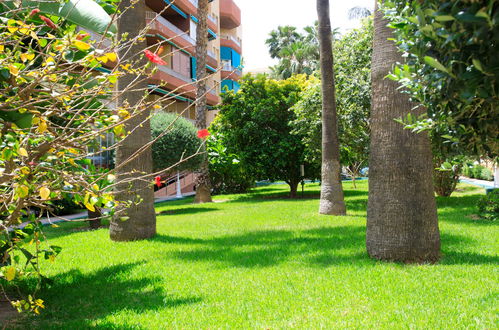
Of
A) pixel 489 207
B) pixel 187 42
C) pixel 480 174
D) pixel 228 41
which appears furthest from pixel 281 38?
pixel 489 207

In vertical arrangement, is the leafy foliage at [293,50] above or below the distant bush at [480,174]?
above

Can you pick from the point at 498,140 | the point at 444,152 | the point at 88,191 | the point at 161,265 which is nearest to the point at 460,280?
the point at 444,152

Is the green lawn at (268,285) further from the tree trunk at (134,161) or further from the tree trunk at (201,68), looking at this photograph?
the tree trunk at (201,68)

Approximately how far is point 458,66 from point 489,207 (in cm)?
1216

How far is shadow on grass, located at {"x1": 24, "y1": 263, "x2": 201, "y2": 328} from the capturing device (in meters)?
5.35

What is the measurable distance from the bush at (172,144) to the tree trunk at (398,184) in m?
12.3

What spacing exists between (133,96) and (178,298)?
5.83 m

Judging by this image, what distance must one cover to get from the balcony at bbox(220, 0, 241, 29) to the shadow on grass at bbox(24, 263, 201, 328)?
A: 139 ft

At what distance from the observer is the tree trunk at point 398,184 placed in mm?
6906

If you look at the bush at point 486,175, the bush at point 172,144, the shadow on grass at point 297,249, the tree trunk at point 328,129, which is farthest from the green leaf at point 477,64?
the bush at point 486,175

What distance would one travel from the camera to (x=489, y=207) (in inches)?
497

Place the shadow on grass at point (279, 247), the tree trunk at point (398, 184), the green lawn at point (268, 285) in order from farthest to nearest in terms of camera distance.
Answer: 1. the shadow on grass at point (279, 247)
2. the tree trunk at point (398, 184)
3. the green lawn at point (268, 285)

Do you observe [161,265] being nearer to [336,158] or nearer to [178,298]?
[178,298]

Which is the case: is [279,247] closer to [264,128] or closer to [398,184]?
[398,184]
